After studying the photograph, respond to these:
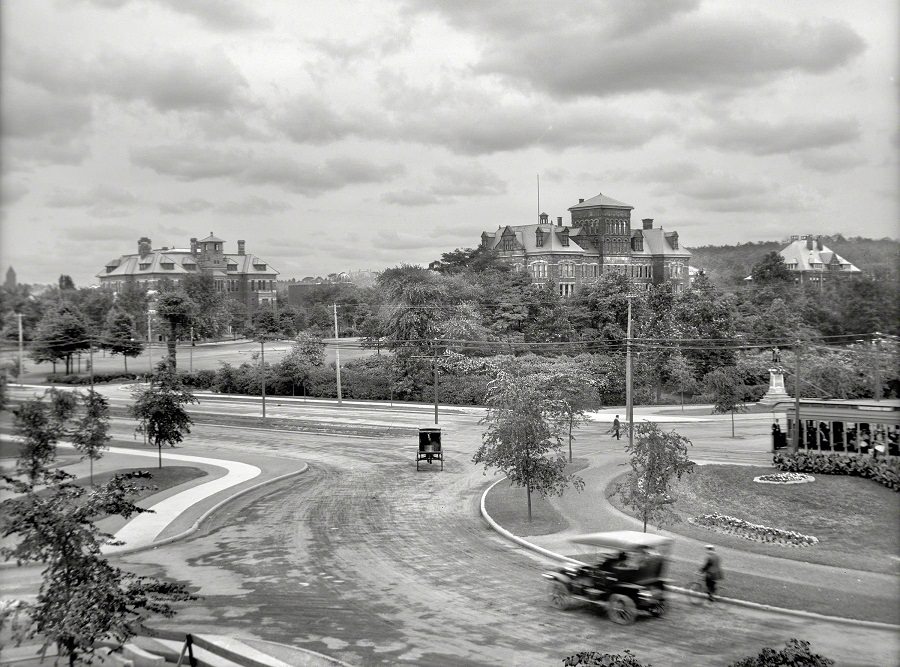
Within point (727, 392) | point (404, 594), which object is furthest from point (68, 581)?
point (727, 392)

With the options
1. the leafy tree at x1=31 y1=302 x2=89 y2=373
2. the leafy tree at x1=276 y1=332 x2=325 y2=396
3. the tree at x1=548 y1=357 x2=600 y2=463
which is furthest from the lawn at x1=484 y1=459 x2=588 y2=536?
the leafy tree at x1=276 y1=332 x2=325 y2=396

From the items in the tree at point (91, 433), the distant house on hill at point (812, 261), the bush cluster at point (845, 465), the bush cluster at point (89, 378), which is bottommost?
the bush cluster at point (845, 465)

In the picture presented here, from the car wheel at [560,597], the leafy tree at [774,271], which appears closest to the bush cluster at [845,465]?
the leafy tree at [774,271]

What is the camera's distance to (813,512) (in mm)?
22250

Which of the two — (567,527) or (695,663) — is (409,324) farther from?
(695,663)

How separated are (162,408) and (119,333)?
11.6 m

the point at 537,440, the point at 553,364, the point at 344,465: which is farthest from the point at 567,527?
the point at 553,364

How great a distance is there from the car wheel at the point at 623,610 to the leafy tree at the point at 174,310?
26.9m

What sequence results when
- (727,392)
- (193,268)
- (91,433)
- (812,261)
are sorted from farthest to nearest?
(193,268) → (727,392) → (812,261) → (91,433)

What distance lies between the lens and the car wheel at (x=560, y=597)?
51.3 feet

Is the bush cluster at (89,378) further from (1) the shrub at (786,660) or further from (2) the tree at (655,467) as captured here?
(1) the shrub at (786,660)

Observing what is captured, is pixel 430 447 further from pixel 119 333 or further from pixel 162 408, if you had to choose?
pixel 119 333

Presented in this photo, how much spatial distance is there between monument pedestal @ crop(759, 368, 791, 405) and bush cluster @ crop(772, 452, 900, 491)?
570 inches

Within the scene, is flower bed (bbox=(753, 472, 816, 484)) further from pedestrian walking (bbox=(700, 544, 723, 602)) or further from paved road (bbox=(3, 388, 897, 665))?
pedestrian walking (bbox=(700, 544, 723, 602))
